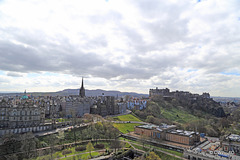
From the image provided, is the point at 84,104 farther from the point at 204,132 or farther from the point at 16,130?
the point at 204,132

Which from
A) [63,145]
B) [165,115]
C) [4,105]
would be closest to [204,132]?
[165,115]

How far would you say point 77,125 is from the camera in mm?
64812

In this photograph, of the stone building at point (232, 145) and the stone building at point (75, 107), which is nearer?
the stone building at point (232, 145)

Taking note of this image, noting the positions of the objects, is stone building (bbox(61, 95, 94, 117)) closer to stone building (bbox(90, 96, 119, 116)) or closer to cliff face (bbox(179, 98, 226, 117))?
stone building (bbox(90, 96, 119, 116))

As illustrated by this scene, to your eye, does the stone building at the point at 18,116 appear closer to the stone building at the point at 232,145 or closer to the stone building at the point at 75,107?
the stone building at the point at 75,107

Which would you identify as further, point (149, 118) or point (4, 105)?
point (149, 118)

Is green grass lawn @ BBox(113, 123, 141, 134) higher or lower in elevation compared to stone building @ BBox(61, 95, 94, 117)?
lower

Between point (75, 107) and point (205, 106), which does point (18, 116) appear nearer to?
point (75, 107)

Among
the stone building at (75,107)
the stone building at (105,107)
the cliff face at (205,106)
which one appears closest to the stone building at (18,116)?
the stone building at (75,107)

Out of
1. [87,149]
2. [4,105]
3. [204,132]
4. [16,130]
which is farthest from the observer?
[204,132]

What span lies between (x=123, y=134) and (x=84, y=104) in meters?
33.9

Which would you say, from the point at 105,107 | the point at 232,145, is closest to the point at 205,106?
the point at 105,107

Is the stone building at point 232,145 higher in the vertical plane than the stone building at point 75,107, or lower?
lower

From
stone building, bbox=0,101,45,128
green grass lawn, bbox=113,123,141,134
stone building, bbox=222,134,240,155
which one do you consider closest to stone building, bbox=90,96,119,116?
green grass lawn, bbox=113,123,141,134
